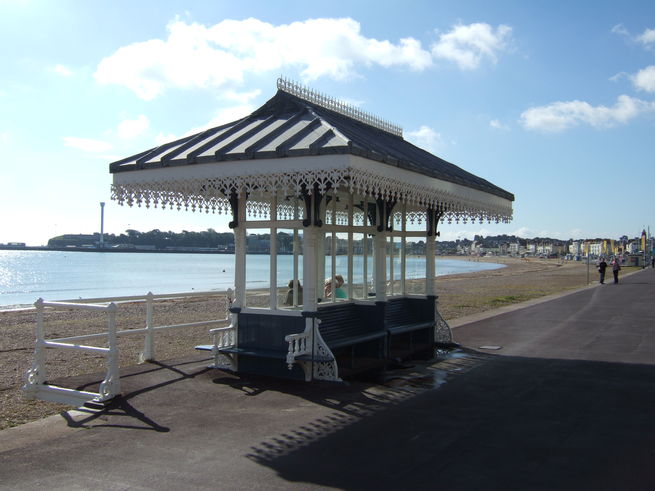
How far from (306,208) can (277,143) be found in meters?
1.02

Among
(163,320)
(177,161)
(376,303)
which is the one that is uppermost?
(177,161)

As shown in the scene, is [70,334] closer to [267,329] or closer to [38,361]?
[38,361]

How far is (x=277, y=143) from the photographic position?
8242mm

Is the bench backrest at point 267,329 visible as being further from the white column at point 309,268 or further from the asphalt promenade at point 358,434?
the asphalt promenade at point 358,434

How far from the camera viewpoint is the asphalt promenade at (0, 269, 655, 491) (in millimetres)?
5145

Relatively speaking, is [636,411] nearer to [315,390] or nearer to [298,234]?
Result: [315,390]

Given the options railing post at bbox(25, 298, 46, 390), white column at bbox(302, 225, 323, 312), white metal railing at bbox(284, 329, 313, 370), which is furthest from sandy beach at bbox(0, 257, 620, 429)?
white column at bbox(302, 225, 323, 312)

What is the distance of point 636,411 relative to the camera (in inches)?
291

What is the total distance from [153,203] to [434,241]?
5880 millimetres

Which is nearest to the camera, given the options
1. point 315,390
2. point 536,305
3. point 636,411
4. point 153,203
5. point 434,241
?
point 636,411

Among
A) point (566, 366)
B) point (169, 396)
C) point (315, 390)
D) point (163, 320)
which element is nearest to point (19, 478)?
point (169, 396)

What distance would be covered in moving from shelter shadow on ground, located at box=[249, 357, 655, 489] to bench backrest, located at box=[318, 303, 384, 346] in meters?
1.76

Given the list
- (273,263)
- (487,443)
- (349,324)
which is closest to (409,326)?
(349,324)

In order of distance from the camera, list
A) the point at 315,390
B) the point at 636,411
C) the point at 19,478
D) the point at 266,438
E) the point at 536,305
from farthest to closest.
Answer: the point at 536,305 < the point at 315,390 < the point at 636,411 < the point at 266,438 < the point at 19,478
